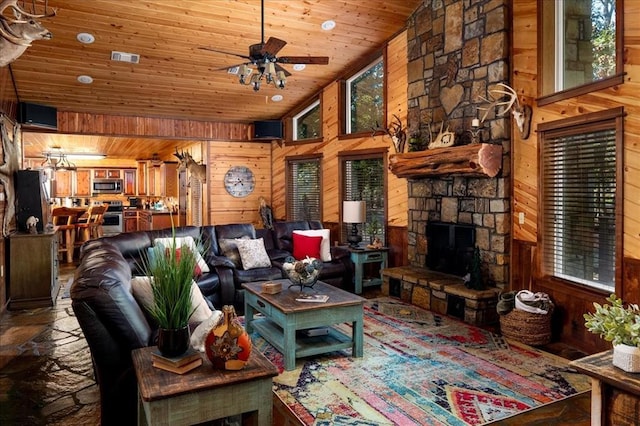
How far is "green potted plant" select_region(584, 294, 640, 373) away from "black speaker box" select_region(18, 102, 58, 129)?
740 cm

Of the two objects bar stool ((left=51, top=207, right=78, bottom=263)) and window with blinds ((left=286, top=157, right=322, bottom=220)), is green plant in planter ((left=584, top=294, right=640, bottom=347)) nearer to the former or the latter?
window with blinds ((left=286, top=157, right=322, bottom=220))

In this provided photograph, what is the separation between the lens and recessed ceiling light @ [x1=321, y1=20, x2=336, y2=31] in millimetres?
5804

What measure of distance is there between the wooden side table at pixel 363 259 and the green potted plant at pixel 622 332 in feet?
13.5

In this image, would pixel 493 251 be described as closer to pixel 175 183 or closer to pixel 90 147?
pixel 175 183

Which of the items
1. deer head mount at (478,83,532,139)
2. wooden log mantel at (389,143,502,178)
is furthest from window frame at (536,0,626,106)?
wooden log mantel at (389,143,502,178)

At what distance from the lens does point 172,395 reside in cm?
178

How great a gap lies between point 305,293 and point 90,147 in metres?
9.06

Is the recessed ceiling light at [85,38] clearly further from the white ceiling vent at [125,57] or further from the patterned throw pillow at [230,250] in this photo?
the patterned throw pillow at [230,250]

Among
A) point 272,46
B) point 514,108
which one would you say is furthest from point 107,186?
point 514,108

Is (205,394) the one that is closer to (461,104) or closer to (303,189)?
(461,104)

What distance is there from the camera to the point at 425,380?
335 centimetres

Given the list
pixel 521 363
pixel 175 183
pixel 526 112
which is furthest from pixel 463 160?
pixel 175 183

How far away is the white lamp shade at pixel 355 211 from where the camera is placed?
6.47 metres

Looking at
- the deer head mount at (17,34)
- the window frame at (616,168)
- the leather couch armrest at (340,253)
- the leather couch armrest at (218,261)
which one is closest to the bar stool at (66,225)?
the leather couch armrest at (218,261)
